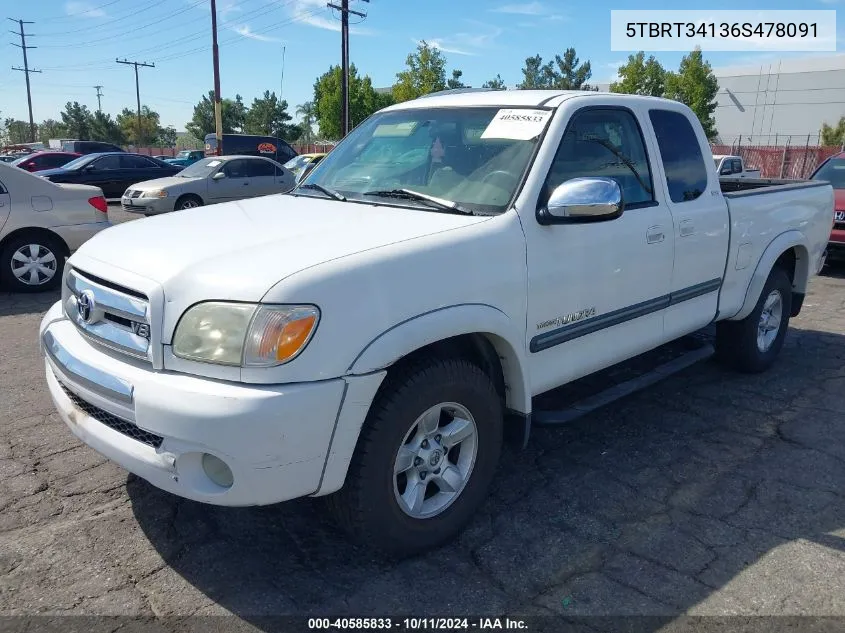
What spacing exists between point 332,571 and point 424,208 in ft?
5.41

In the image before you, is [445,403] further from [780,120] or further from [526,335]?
[780,120]

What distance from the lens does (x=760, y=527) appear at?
10.8ft

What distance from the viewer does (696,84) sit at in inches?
1921

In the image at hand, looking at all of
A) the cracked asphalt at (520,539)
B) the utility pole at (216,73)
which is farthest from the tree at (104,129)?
the cracked asphalt at (520,539)

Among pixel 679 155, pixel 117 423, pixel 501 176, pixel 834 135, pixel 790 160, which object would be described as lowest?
pixel 117 423

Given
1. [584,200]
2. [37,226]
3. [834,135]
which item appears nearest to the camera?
[584,200]

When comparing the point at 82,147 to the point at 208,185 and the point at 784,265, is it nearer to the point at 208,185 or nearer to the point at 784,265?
the point at 208,185

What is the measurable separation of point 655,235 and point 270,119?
68391mm

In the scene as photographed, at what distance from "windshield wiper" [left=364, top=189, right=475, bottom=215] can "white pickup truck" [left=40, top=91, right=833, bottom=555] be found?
0.01 meters

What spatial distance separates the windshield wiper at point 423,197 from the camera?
322 cm

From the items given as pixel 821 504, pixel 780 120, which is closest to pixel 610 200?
pixel 821 504

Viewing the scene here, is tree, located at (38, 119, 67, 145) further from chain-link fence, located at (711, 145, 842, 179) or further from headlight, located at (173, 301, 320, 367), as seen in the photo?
headlight, located at (173, 301, 320, 367)

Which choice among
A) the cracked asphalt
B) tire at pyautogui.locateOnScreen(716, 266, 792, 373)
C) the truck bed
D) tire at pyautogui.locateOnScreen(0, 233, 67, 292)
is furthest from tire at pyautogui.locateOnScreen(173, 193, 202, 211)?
tire at pyautogui.locateOnScreen(716, 266, 792, 373)

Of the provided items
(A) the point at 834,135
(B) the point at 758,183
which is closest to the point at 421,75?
(A) the point at 834,135
